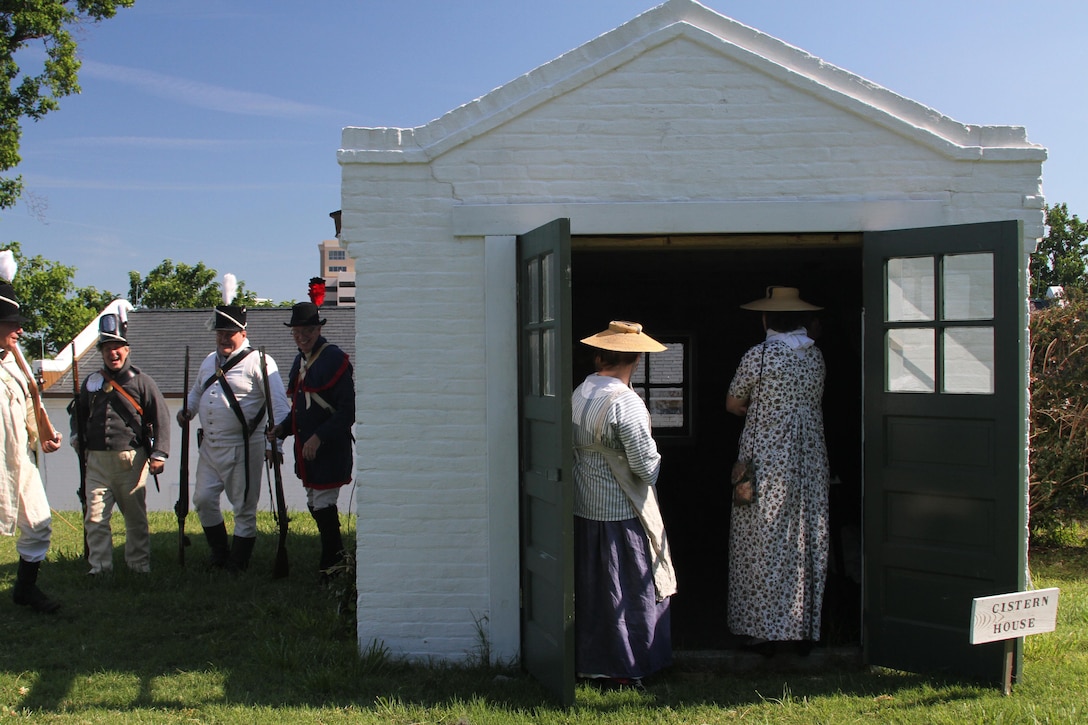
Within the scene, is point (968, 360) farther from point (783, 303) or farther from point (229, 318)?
point (229, 318)

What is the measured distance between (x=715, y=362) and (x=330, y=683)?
233 inches

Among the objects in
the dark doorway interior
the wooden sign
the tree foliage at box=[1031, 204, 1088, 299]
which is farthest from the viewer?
the tree foliage at box=[1031, 204, 1088, 299]

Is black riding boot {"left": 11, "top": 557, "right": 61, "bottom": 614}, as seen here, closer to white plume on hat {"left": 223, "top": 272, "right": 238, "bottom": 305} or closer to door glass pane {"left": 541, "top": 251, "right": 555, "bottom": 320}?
white plume on hat {"left": 223, "top": 272, "right": 238, "bottom": 305}

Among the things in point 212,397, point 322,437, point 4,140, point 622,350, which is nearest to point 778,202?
point 622,350

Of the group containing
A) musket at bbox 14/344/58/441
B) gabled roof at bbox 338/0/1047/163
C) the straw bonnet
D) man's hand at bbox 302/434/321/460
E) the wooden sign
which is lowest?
the wooden sign

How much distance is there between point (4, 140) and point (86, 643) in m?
17.0

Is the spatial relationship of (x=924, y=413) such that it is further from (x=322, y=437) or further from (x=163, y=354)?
(x=163, y=354)

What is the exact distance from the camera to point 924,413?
516 cm

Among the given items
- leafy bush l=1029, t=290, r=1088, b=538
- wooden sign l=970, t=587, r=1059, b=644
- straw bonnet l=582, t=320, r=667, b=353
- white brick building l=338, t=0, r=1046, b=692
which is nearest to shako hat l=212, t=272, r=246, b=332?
white brick building l=338, t=0, r=1046, b=692

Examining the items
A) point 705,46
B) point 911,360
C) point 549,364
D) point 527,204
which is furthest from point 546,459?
point 705,46

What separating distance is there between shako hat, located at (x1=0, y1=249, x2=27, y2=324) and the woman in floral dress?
4.58m

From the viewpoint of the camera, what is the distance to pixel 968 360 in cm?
504

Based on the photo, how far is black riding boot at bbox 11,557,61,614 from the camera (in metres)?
6.58

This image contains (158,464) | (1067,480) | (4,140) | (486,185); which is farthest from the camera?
(4,140)
